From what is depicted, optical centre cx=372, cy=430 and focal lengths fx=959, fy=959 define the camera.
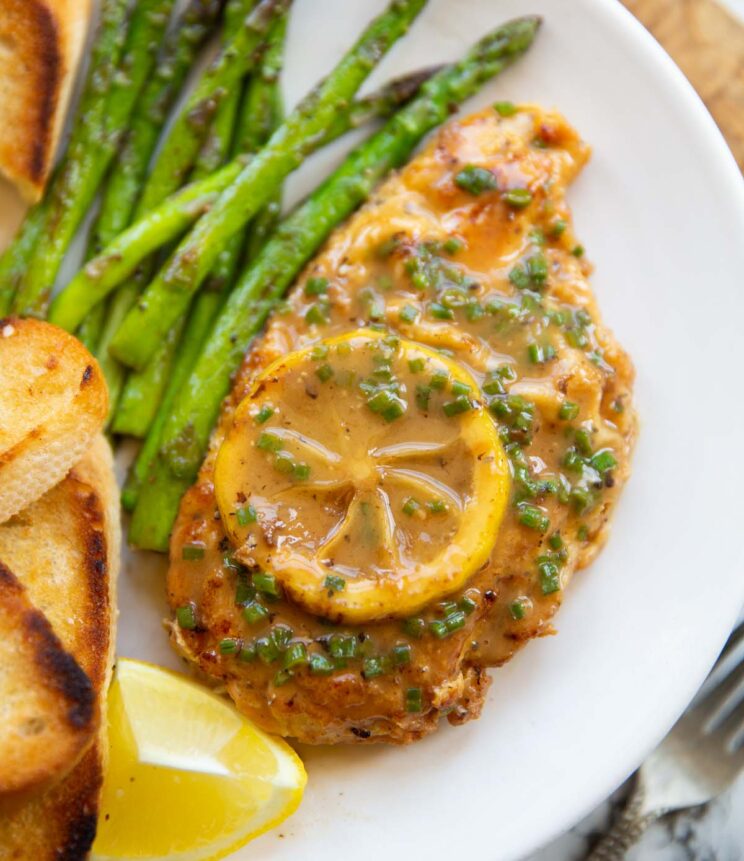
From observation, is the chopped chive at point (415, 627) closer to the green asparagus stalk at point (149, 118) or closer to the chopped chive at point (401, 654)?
the chopped chive at point (401, 654)

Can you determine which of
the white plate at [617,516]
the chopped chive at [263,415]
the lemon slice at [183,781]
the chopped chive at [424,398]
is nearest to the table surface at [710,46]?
the white plate at [617,516]

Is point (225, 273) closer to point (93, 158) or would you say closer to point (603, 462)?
point (93, 158)

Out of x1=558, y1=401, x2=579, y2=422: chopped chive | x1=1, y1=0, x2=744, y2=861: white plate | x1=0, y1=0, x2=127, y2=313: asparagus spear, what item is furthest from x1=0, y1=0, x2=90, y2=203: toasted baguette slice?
x1=558, y1=401, x2=579, y2=422: chopped chive

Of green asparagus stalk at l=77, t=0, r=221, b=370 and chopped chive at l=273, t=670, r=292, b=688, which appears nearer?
chopped chive at l=273, t=670, r=292, b=688

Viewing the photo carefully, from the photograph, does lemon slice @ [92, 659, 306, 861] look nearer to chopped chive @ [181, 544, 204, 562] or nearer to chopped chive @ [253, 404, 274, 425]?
chopped chive @ [181, 544, 204, 562]

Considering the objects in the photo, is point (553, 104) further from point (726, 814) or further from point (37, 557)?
point (726, 814)

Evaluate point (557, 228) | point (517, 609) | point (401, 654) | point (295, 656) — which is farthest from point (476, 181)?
point (295, 656)

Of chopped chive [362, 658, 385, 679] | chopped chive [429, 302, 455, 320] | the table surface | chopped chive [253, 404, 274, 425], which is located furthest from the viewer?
the table surface
